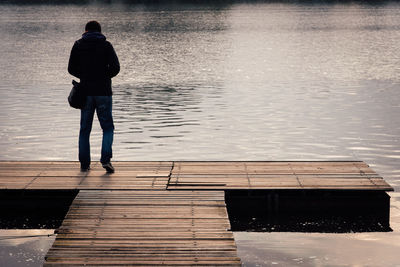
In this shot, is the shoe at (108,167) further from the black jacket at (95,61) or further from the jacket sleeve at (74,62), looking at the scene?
the jacket sleeve at (74,62)

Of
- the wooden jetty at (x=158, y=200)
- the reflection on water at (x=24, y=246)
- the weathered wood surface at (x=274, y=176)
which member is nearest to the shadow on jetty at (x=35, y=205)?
the wooden jetty at (x=158, y=200)

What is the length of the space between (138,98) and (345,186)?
14.0m

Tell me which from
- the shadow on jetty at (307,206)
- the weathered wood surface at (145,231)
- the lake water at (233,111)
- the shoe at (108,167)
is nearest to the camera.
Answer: the weathered wood surface at (145,231)

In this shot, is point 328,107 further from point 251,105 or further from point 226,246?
point 226,246

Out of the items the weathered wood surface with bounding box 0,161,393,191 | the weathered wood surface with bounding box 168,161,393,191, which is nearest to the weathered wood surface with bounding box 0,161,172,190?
the weathered wood surface with bounding box 0,161,393,191

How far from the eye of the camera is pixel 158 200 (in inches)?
409

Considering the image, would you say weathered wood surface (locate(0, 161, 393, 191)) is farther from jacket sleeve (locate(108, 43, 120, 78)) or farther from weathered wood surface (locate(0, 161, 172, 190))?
jacket sleeve (locate(108, 43, 120, 78))

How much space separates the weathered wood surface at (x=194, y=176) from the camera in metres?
11.0

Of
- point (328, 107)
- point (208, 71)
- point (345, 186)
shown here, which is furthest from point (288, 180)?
point (208, 71)

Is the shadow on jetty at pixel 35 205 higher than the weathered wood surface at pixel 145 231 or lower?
lower

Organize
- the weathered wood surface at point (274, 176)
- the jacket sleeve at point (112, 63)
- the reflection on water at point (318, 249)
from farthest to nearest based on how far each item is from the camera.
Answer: the jacket sleeve at point (112, 63)
the weathered wood surface at point (274, 176)
the reflection on water at point (318, 249)

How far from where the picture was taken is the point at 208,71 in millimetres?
33250

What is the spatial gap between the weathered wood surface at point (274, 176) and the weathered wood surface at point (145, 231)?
52 centimetres

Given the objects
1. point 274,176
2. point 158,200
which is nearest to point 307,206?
point 274,176
